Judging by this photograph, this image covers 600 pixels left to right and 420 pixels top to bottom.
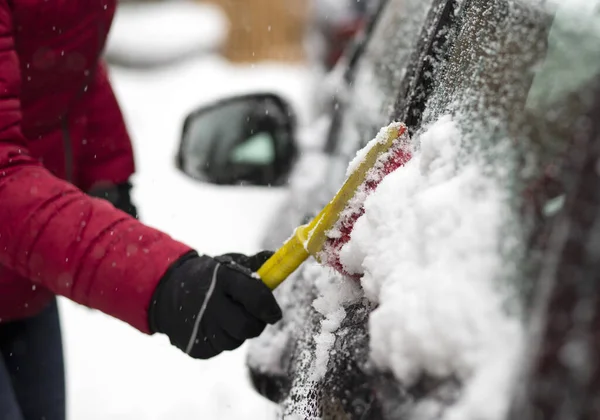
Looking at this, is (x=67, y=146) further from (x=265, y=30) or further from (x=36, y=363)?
(x=265, y=30)

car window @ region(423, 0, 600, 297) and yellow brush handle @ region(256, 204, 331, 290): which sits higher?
car window @ region(423, 0, 600, 297)

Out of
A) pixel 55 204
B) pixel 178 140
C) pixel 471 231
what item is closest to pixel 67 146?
pixel 55 204

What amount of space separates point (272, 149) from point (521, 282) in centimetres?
190

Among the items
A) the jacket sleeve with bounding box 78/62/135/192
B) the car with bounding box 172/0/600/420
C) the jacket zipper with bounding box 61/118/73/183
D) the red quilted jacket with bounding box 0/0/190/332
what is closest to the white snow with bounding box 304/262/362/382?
the car with bounding box 172/0/600/420

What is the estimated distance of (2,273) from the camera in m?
1.76

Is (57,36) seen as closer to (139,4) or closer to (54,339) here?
(54,339)

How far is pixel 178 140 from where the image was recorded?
11.4ft

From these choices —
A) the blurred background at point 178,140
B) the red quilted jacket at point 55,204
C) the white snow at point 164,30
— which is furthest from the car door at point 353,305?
the white snow at point 164,30

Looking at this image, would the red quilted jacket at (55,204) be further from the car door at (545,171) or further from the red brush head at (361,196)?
the car door at (545,171)

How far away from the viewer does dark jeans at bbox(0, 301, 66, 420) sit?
2.03 m

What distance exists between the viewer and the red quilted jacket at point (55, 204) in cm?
128

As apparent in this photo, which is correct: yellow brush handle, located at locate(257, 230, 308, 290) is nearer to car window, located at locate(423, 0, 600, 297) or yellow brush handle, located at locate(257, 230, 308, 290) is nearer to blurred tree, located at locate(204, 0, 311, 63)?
car window, located at locate(423, 0, 600, 297)

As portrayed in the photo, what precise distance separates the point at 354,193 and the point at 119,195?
134 cm

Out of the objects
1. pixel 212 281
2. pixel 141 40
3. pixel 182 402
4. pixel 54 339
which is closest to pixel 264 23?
pixel 141 40
